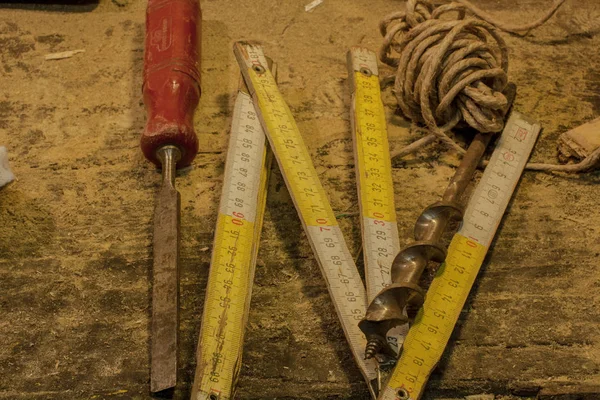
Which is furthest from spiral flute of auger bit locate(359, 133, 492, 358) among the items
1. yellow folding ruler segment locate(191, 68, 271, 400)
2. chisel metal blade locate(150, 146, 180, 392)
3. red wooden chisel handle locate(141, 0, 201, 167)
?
red wooden chisel handle locate(141, 0, 201, 167)

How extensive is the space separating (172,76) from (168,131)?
0.18m

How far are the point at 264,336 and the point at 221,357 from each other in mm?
152

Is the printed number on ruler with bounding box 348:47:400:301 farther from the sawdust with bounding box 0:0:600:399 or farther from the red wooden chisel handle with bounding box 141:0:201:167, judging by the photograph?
the red wooden chisel handle with bounding box 141:0:201:167

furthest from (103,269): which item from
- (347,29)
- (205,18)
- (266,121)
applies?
(347,29)

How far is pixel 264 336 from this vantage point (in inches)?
64.4

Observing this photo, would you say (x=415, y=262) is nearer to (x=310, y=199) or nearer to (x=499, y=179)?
(x=310, y=199)

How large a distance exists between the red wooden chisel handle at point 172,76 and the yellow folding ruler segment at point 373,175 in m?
0.44

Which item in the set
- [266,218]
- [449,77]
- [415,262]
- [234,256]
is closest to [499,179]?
[449,77]

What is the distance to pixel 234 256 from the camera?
1654mm

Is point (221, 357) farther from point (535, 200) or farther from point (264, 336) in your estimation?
point (535, 200)

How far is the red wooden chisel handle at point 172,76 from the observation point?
6.02ft

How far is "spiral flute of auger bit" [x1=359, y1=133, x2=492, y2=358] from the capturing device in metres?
1.47

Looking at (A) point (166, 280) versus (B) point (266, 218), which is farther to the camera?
(B) point (266, 218)

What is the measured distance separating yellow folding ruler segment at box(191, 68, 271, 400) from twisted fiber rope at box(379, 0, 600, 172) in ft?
1.36
